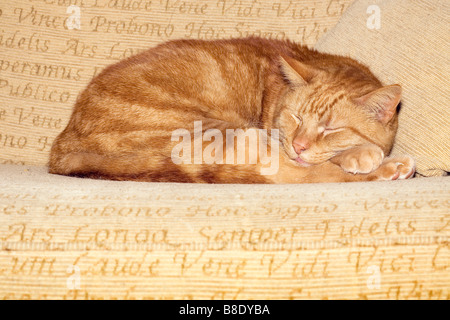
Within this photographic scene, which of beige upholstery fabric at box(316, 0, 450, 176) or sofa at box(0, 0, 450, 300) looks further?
beige upholstery fabric at box(316, 0, 450, 176)

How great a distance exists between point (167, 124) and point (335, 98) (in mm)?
653

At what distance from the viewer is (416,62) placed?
171 cm

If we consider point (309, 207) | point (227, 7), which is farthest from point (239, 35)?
point (309, 207)

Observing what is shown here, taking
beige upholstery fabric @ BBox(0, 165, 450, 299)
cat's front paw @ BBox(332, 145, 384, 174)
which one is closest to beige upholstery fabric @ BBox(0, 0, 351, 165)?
cat's front paw @ BBox(332, 145, 384, 174)

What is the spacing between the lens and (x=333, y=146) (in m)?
1.73

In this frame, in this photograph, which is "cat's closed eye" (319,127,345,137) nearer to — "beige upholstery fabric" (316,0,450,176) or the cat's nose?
the cat's nose

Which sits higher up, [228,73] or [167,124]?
[228,73]

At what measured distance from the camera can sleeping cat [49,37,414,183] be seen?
1569 mm

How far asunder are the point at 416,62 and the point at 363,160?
0.47m

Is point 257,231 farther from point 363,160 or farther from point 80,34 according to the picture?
point 80,34

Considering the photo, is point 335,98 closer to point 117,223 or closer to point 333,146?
point 333,146

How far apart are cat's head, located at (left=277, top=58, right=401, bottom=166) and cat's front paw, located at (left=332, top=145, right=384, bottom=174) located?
0.44ft

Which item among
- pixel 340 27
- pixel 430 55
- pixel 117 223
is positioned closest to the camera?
pixel 117 223
